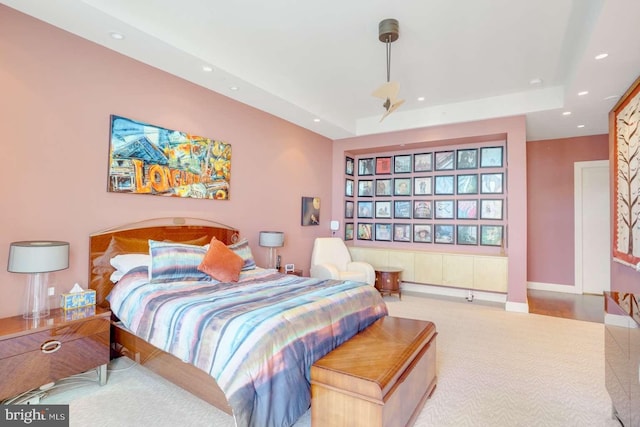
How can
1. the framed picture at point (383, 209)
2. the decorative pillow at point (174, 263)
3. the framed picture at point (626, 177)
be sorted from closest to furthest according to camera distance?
the decorative pillow at point (174, 263) < the framed picture at point (626, 177) < the framed picture at point (383, 209)

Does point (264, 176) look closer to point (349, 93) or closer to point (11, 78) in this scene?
point (349, 93)

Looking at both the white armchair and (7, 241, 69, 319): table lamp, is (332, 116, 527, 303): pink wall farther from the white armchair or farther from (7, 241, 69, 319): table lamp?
(7, 241, 69, 319): table lamp

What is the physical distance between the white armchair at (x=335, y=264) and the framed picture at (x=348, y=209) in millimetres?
757

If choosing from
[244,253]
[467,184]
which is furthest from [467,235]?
[244,253]

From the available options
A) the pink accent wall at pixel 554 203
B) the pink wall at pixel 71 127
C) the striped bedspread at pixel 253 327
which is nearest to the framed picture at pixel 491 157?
the pink accent wall at pixel 554 203

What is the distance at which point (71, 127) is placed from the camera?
278 centimetres

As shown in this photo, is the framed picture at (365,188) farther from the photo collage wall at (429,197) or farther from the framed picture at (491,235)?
the framed picture at (491,235)

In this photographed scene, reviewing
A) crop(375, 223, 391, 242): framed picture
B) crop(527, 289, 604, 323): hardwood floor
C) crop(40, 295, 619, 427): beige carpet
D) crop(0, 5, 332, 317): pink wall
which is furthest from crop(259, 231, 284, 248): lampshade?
crop(527, 289, 604, 323): hardwood floor

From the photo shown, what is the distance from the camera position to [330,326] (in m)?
2.27

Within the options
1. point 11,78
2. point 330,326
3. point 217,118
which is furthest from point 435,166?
point 11,78

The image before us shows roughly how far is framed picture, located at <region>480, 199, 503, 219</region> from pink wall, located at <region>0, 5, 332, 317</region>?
405 centimetres

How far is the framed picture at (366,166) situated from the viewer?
6484mm

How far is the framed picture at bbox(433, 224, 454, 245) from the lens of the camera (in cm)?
572

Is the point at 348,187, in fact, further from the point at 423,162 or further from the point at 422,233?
the point at 422,233
